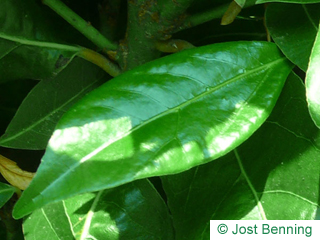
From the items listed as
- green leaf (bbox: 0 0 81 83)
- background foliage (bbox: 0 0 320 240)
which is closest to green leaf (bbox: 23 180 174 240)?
background foliage (bbox: 0 0 320 240)

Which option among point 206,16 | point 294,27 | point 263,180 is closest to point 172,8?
point 206,16

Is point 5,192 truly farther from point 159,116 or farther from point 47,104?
point 159,116

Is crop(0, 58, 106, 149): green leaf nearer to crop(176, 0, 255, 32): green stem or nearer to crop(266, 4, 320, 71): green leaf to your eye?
crop(176, 0, 255, 32): green stem

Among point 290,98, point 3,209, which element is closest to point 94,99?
point 290,98

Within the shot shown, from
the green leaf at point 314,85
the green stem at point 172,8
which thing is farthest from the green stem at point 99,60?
the green leaf at point 314,85

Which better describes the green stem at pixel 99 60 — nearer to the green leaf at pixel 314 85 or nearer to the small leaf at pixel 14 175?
the small leaf at pixel 14 175

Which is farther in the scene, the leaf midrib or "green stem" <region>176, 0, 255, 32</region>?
"green stem" <region>176, 0, 255, 32</region>
